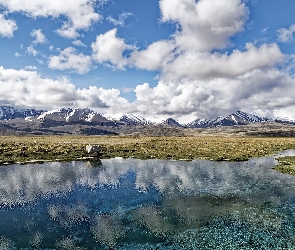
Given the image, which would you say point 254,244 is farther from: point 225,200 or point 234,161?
point 234,161

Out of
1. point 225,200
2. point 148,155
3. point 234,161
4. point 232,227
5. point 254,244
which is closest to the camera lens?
point 254,244

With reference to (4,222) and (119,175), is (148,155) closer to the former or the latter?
(119,175)

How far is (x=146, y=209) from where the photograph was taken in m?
36.8

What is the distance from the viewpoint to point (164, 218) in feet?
111

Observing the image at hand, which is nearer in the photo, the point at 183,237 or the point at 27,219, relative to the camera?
the point at 183,237

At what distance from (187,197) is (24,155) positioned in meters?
54.6

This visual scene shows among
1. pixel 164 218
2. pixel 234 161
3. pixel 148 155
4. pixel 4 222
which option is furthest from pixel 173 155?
pixel 4 222

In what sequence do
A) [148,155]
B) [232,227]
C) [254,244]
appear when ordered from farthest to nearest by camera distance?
[148,155], [232,227], [254,244]

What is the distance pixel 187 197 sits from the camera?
137ft

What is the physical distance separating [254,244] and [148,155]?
58.2m

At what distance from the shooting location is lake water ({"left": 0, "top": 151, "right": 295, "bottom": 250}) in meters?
28.1

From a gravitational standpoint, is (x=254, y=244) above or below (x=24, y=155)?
below

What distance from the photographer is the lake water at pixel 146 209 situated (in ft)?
92.3

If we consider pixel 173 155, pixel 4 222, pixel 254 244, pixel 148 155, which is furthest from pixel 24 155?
pixel 254 244
